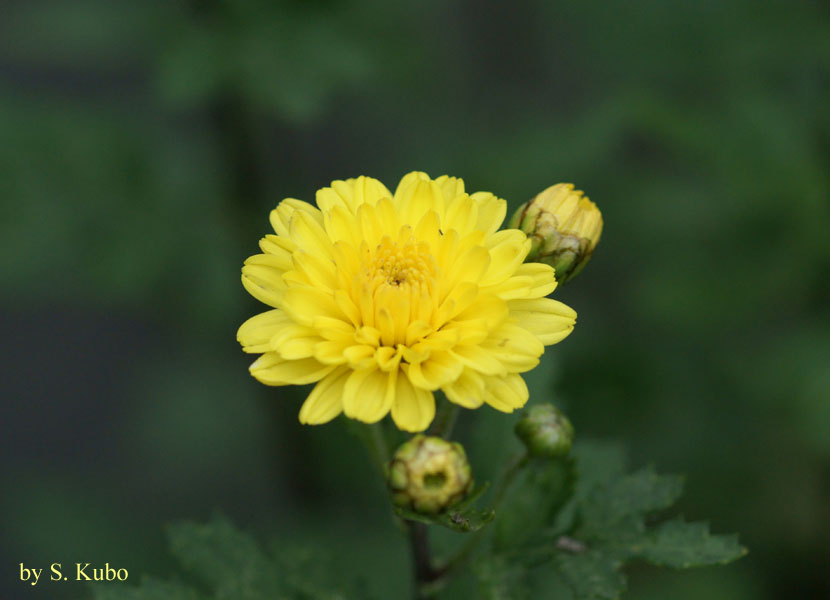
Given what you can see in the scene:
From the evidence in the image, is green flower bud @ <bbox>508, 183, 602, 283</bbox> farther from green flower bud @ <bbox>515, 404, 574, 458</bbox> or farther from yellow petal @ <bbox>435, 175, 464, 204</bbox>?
green flower bud @ <bbox>515, 404, 574, 458</bbox>

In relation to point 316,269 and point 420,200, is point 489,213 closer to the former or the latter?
point 420,200

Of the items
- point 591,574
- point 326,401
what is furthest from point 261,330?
point 591,574

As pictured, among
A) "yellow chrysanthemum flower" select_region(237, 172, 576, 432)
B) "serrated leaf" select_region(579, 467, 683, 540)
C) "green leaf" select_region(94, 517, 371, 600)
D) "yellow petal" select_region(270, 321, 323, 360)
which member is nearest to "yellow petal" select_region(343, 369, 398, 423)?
"yellow chrysanthemum flower" select_region(237, 172, 576, 432)

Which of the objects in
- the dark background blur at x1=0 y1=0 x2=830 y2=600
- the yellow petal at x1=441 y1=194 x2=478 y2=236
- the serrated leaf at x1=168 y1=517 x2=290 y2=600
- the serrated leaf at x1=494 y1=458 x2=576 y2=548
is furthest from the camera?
the dark background blur at x1=0 y1=0 x2=830 y2=600

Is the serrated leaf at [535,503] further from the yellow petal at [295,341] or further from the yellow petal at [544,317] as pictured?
the yellow petal at [295,341]

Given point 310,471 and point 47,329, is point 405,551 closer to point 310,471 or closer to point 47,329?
point 310,471

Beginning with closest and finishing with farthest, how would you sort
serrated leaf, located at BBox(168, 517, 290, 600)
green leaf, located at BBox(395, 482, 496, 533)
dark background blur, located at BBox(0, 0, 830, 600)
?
green leaf, located at BBox(395, 482, 496, 533) < serrated leaf, located at BBox(168, 517, 290, 600) < dark background blur, located at BBox(0, 0, 830, 600)

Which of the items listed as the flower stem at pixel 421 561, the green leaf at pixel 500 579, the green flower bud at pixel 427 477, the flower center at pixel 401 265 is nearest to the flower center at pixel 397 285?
the flower center at pixel 401 265

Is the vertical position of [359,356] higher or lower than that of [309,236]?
lower
